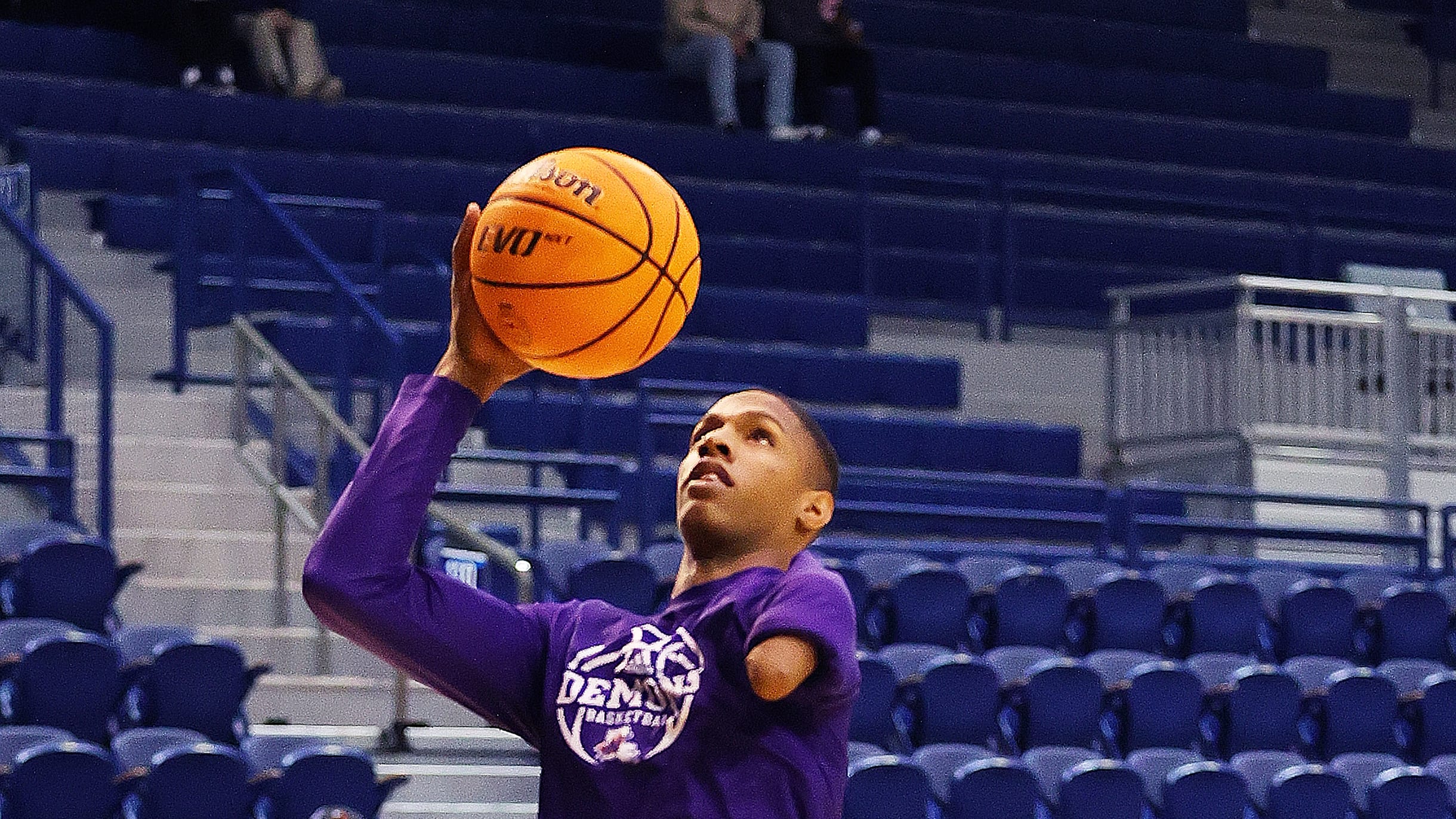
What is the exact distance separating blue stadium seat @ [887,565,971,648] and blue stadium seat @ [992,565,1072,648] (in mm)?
151

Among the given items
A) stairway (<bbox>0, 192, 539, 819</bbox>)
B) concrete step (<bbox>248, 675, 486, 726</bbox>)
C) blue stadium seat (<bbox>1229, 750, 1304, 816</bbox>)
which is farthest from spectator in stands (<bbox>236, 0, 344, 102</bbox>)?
blue stadium seat (<bbox>1229, 750, 1304, 816</bbox>)

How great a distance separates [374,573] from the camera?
196 cm

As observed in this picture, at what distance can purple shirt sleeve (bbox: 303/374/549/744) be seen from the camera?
1.96 metres

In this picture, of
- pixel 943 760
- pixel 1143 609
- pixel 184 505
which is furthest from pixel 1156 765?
pixel 184 505

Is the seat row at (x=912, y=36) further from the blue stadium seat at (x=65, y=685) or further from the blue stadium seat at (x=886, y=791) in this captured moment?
the blue stadium seat at (x=886, y=791)

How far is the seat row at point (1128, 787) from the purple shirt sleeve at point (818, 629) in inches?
154

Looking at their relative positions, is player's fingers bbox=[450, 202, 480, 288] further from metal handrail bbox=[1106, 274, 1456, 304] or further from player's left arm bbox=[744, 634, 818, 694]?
metal handrail bbox=[1106, 274, 1456, 304]

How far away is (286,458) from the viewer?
306 inches

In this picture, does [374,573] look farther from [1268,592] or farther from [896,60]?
[896,60]

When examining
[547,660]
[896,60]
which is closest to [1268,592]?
[896,60]

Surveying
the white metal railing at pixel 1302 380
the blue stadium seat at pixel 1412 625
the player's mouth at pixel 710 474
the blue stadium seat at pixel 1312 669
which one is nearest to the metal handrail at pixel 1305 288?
the white metal railing at pixel 1302 380

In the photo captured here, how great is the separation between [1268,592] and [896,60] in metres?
5.52

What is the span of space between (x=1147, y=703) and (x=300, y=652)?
104 inches

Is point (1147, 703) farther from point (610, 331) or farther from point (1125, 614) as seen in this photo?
point (610, 331)
